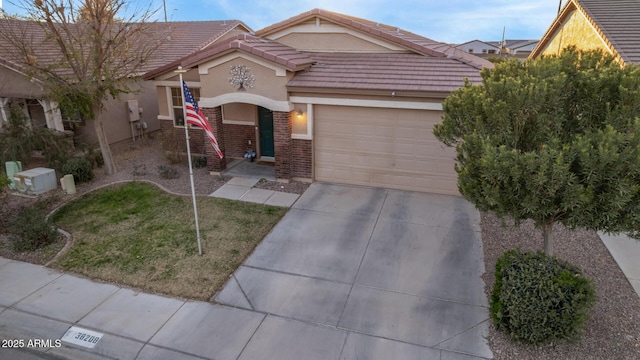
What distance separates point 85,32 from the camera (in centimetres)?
1115

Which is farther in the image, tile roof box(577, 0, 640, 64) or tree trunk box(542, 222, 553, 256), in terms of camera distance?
tile roof box(577, 0, 640, 64)

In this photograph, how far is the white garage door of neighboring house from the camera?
1072 cm

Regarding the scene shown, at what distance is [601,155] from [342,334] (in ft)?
13.5

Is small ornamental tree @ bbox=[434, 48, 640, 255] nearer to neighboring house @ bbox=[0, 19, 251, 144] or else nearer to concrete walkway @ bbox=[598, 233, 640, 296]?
concrete walkway @ bbox=[598, 233, 640, 296]

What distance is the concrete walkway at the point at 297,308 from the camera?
5656 millimetres

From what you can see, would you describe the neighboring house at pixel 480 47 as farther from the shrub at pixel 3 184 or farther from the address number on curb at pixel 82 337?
the address number on curb at pixel 82 337

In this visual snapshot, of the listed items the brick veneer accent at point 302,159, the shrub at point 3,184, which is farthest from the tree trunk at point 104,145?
the brick veneer accent at point 302,159

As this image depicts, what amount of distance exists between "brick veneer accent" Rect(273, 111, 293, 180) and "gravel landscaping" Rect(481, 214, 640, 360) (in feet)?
18.3

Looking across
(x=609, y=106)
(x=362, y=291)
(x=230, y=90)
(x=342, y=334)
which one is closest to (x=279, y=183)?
(x=230, y=90)

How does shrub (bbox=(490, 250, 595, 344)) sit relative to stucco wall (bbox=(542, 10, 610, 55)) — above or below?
below

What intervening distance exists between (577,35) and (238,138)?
15037 mm

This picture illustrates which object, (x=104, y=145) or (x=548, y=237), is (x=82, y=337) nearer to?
(x=548, y=237)

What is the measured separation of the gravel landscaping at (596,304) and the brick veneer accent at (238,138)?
26.3ft

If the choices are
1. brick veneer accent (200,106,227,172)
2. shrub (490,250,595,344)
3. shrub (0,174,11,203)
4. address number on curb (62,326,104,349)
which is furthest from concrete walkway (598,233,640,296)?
shrub (0,174,11,203)
